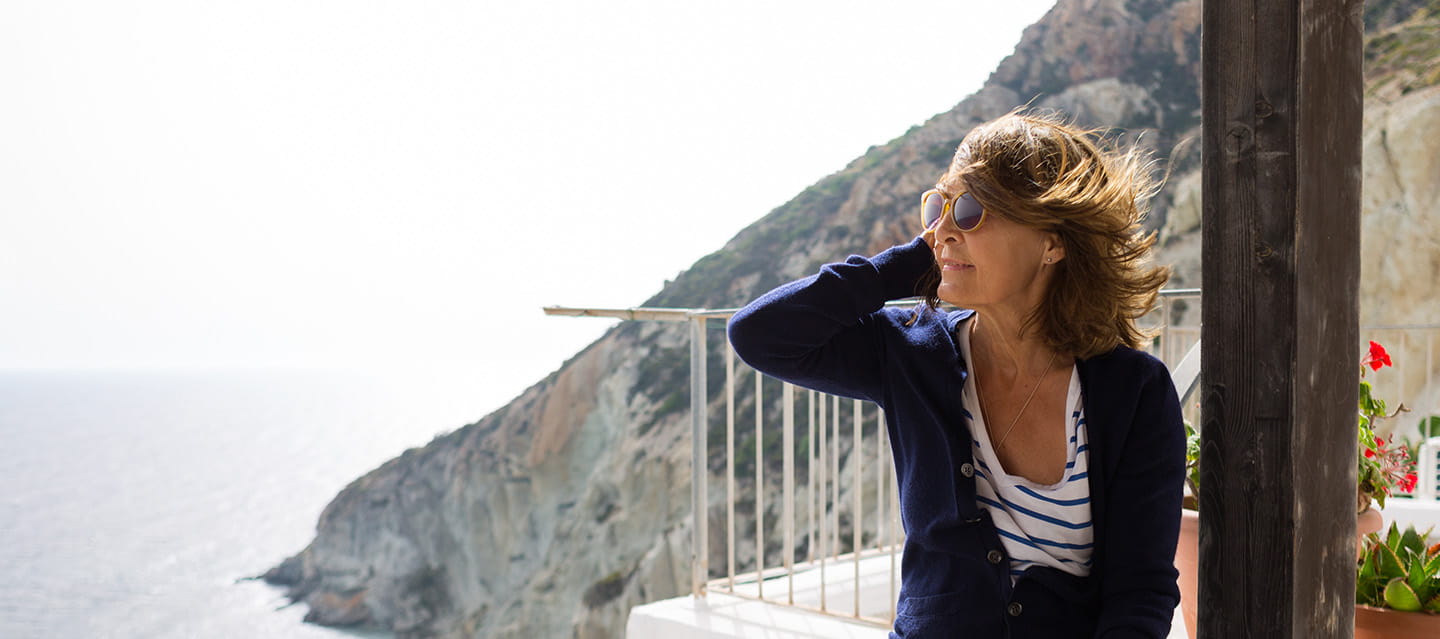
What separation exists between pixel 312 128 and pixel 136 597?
99.3 feet

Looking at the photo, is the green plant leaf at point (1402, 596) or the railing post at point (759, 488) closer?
the green plant leaf at point (1402, 596)

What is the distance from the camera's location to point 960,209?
1.02 meters

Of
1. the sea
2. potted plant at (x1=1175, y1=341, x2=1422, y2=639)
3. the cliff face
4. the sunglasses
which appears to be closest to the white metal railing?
potted plant at (x1=1175, y1=341, x2=1422, y2=639)

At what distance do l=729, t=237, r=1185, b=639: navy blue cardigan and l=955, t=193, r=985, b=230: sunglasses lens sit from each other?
0.58ft

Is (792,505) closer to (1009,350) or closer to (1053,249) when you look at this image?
(1009,350)

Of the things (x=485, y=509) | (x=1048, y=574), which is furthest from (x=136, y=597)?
(x=1048, y=574)

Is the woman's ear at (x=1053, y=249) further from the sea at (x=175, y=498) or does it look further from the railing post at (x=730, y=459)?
the sea at (x=175, y=498)

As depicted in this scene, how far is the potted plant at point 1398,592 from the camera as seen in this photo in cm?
139

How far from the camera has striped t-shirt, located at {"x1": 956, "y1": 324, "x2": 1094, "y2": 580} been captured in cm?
100

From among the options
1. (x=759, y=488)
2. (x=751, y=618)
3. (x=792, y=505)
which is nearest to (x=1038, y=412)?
(x=792, y=505)

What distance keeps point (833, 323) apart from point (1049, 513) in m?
0.36

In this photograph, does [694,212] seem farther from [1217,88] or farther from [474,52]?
[1217,88]

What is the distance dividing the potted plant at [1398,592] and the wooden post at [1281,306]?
579mm

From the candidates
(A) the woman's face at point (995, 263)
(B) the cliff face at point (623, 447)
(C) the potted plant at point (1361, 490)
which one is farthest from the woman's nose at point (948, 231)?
(B) the cliff face at point (623, 447)
